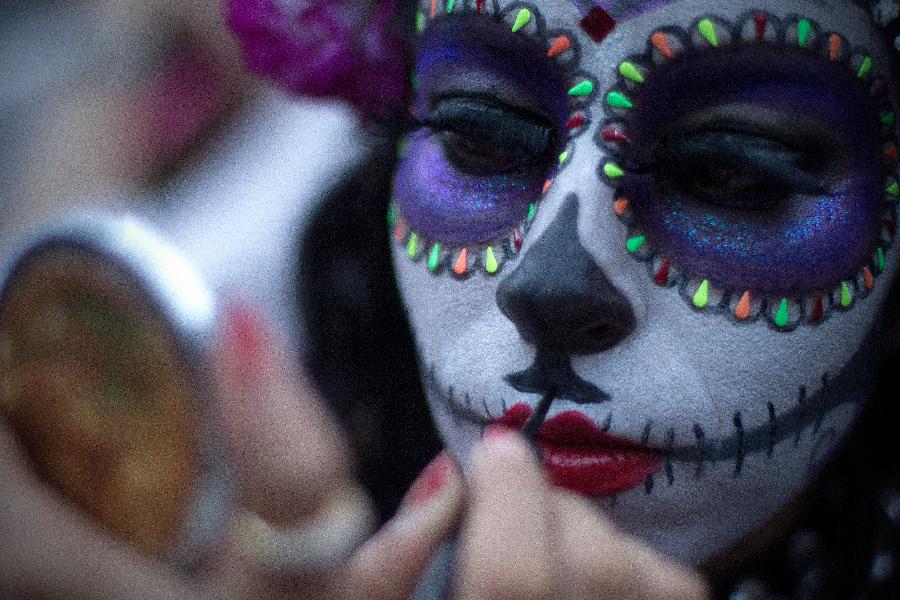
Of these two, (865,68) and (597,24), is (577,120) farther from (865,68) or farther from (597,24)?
(865,68)

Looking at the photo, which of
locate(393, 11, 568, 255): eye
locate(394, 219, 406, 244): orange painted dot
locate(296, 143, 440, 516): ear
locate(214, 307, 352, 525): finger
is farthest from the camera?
locate(296, 143, 440, 516): ear

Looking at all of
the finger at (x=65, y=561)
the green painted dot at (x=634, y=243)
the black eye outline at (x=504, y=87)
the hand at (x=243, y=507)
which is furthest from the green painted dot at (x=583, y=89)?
the finger at (x=65, y=561)

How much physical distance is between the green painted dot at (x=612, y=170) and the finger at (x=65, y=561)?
42 cm

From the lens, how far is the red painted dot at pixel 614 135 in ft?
2.53

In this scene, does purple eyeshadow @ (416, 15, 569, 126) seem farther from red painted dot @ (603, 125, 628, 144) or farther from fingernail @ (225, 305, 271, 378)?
fingernail @ (225, 305, 271, 378)

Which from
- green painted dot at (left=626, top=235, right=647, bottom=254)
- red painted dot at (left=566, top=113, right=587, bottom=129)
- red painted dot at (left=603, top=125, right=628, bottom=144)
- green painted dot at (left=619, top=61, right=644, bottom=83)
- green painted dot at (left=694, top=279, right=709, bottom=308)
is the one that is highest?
green painted dot at (left=619, top=61, right=644, bottom=83)

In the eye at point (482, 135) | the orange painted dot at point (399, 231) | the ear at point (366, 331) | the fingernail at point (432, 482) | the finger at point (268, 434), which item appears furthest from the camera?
the ear at point (366, 331)

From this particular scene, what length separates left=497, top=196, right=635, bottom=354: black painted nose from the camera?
0.75 meters

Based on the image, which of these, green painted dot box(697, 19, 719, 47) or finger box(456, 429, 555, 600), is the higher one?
green painted dot box(697, 19, 719, 47)

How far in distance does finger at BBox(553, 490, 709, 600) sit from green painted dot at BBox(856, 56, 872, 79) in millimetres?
396

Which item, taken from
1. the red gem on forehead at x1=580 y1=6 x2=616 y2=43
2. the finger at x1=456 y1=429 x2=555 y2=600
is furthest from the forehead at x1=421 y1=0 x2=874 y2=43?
the finger at x1=456 y1=429 x2=555 y2=600

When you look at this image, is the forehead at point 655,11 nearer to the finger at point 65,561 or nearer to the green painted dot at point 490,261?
the green painted dot at point 490,261

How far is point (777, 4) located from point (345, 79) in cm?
44

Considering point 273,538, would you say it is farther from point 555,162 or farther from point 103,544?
point 555,162
